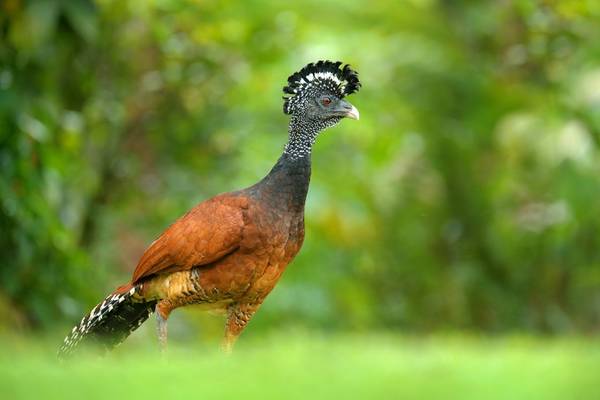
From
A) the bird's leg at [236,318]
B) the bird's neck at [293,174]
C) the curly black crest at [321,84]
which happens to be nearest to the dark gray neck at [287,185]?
the bird's neck at [293,174]

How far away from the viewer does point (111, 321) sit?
5.62 metres

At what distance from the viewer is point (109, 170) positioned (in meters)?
9.58

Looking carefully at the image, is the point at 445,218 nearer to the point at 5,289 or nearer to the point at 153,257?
the point at 5,289

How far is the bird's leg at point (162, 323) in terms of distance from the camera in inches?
209

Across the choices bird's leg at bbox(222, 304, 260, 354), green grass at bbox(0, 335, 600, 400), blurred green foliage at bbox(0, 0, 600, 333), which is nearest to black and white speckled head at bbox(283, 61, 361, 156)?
bird's leg at bbox(222, 304, 260, 354)

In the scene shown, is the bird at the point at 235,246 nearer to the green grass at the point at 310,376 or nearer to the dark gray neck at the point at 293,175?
the dark gray neck at the point at 293,175

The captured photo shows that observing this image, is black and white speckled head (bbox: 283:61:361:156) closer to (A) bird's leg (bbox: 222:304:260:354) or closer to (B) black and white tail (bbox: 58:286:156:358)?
(A) bird's leg (bbox: 222:304:260:354)

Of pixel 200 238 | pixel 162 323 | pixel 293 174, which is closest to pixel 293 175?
pixel 293 174

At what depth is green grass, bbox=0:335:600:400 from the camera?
10.7 feet

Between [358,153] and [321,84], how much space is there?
610 cm

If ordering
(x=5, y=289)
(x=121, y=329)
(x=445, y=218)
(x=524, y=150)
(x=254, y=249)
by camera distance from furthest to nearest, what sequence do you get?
(x=445, y=218) < (x=524, y=150) < (x=5, y=289) < (x=121, y=329) < (x=254, y=249)

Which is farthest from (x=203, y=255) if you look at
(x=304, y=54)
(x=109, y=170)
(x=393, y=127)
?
(x=393, y=127)

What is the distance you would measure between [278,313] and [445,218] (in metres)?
2.19

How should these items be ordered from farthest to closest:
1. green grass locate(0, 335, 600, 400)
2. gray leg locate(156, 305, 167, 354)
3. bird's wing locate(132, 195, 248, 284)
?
1. gray leg locate(156, 305, 167, 354)
2. bird's wing locate(132, 195, 248, 284)
3. green grass locate(0, 335, 600, 400)
